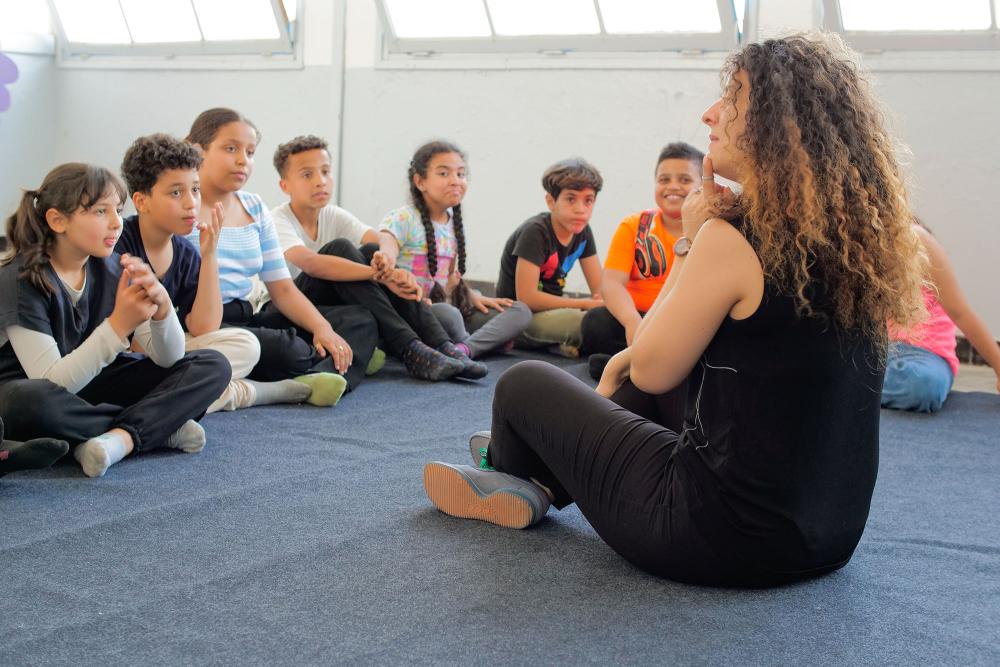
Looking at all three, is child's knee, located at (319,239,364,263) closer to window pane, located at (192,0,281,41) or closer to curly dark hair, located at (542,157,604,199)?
curly dark hair, located at (542,157,604,199)

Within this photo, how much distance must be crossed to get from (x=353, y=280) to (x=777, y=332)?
210 centimetres

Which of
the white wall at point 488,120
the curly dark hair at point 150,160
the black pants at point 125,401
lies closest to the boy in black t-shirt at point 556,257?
the white wall at point 488,120

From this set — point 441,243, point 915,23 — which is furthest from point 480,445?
point 915,23

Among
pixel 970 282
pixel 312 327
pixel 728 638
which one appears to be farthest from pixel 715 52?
pixel 728 638

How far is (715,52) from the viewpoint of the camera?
455 centimetres

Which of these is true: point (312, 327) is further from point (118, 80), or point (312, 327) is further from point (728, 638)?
point (118, 80)

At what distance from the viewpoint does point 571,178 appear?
383 cm

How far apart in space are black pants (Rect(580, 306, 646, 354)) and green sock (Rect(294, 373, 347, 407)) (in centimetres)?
114

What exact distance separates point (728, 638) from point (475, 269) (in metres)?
3.72

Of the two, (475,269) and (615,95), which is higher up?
(615,95)

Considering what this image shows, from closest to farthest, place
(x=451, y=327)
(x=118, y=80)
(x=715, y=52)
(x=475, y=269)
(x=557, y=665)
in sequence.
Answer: (x=557, y=665), (x=451, y=327), (x=715, y=52), (x=475, y=269), (x=118, y=80)

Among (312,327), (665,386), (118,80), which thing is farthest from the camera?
(118,80)

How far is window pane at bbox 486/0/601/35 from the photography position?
483 centimetres

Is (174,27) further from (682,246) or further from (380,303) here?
(682,246)
